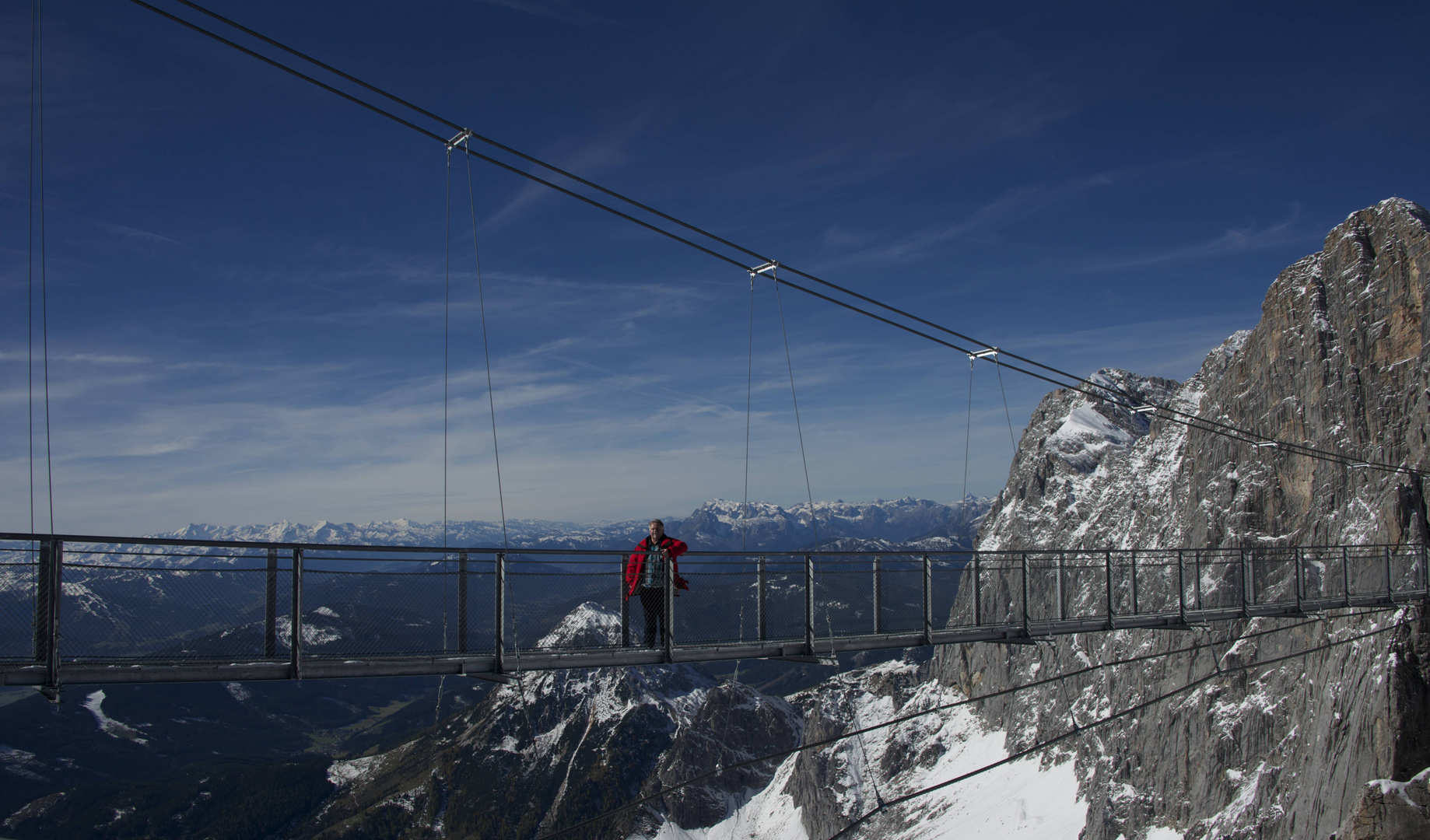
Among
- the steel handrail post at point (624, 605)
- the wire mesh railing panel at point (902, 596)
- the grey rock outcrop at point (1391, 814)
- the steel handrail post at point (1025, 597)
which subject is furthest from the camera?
the grey rock outcrop at point (1391, 814)

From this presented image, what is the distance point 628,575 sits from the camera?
42.6ft

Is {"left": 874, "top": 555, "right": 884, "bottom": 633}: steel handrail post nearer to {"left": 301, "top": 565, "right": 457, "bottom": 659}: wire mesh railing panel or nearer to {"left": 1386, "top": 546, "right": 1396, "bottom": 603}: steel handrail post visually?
{"left": 301, "top": 565, "right": 457, "bottom": 659}: wire mesh railing panel

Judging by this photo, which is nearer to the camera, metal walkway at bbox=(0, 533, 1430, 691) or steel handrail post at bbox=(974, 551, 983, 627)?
metal walkway at bbox=(0, 533, 1430, 691)

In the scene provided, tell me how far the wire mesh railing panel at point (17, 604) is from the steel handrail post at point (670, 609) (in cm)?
727

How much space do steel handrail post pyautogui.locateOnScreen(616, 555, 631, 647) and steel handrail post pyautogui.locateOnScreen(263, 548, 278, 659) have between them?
14.6 ft

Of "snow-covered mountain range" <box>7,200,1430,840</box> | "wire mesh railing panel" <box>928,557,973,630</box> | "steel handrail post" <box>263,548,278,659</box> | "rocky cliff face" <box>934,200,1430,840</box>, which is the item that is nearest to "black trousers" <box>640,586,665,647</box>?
"snow-covered mountain range" <box>7,200,1430,840</box>

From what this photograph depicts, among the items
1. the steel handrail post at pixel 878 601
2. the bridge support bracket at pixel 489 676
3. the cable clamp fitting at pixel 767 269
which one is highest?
the cable clamp fitting at pixel 767 269

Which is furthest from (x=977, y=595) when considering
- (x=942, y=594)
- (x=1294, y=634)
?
(x=1294, y=634)

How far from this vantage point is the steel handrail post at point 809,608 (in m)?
14.3

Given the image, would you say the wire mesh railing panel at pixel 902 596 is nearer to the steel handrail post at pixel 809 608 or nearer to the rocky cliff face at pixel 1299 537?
the steel handrail post at pixel 809 608

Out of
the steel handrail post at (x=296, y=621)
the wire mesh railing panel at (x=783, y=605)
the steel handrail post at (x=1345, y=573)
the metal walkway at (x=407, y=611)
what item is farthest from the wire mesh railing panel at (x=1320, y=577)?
the steel handrail post at (x=296, y=621)

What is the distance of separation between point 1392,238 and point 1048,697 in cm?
11428

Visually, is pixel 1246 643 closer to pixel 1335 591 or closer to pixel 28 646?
pixel 1335 591

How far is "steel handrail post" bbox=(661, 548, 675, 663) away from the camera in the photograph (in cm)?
1277
